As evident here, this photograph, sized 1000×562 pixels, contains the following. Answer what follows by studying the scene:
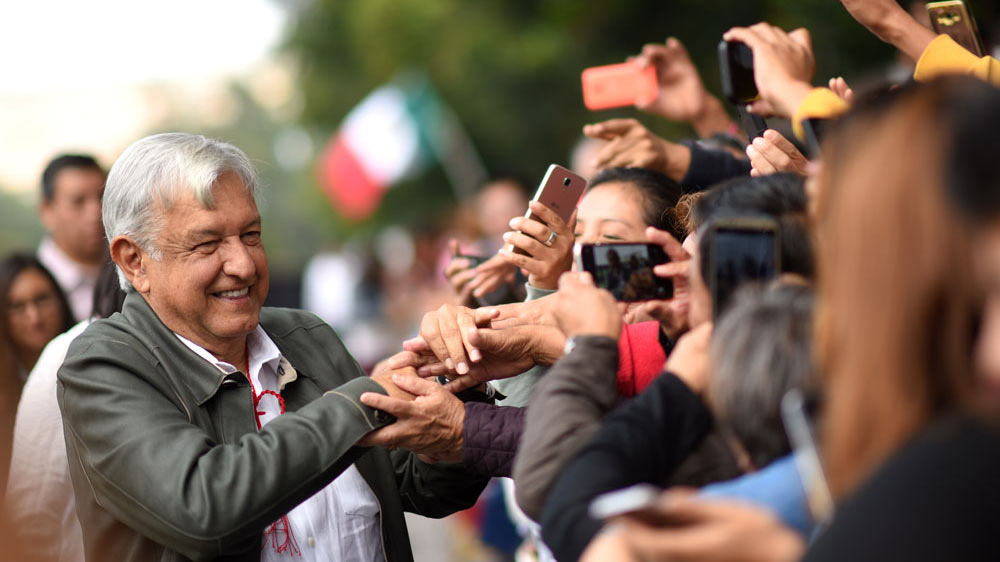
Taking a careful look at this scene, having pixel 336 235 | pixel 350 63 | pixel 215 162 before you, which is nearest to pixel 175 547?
pixel 215 162

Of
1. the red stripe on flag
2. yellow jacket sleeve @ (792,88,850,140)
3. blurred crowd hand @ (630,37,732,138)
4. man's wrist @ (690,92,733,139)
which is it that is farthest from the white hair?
the red stripe on flag

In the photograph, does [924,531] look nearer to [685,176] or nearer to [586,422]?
[586,422]

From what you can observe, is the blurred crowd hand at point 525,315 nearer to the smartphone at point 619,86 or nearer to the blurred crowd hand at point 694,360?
the blurred crowd hand at point 694,360

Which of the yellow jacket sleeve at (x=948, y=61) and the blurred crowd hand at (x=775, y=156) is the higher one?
A: the yellow jacket sleeve at (x=948, y=61)

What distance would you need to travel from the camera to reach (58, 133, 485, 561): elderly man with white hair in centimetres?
258

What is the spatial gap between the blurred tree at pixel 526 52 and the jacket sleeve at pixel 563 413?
5.17m

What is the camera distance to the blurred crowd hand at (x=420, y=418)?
277cm

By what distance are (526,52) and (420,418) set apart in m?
12.5

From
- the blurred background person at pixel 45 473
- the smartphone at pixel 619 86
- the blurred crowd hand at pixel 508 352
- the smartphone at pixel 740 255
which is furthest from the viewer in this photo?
the smartphone at pixel 619 86

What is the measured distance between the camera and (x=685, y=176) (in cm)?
402

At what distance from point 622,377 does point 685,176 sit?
1.52 meters

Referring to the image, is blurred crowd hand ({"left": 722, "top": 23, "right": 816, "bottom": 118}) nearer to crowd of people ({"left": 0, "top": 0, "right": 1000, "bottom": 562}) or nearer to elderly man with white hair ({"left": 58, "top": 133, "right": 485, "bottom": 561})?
Answer: crowd of people ({"left": 0, "top": 0, "right": 1000, "bottom": 562})

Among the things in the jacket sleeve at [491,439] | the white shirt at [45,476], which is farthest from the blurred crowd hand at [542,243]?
the white shirt at [45,476]

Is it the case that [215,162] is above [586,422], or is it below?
above
